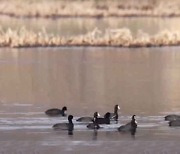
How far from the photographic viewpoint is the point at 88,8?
43094 mm

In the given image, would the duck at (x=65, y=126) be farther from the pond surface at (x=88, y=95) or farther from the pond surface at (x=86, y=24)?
the pond surface at (x=86, y=24)

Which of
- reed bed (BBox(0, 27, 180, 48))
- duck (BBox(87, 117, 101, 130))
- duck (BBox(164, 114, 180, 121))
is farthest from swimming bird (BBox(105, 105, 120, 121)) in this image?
reed bed (BBox(0, 27, 180, 48))

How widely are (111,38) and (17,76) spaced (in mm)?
8090

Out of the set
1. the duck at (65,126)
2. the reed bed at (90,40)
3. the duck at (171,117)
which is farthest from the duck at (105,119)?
the reed bed at (90,40)

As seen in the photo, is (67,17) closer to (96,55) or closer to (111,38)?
(111,38)

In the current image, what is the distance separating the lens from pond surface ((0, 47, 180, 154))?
13396 millimetres

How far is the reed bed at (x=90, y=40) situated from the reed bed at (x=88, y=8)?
11.7m

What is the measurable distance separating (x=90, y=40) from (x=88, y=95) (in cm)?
1100

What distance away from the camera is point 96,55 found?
2636 cm

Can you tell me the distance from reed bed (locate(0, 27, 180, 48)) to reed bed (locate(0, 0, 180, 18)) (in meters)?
11.7

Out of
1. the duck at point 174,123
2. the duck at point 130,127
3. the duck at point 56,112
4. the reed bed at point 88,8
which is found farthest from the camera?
the reed bed at point 88,8

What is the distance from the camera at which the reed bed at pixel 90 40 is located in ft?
94.0

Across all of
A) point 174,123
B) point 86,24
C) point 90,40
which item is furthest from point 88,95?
point 86,24

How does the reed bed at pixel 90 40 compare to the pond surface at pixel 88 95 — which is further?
the reed bed at pixel 90 40
